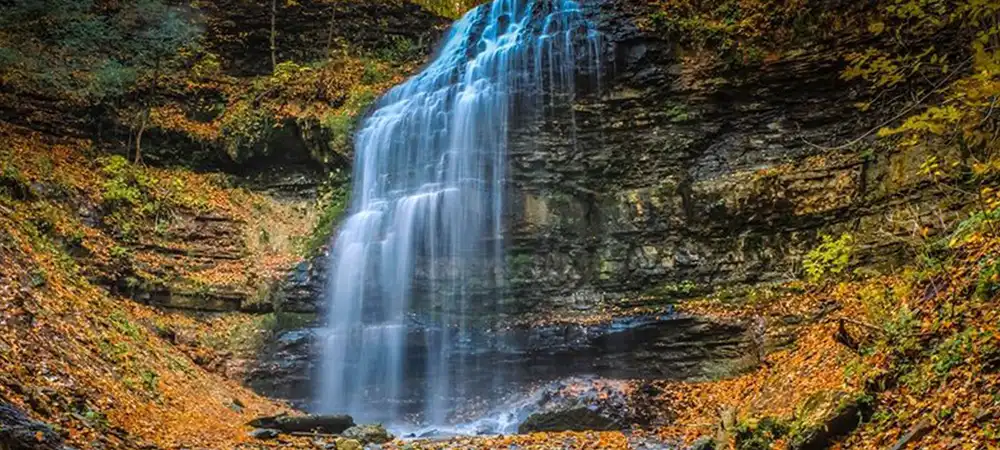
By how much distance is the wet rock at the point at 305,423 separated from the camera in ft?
30.0

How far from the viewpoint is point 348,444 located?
8.05m

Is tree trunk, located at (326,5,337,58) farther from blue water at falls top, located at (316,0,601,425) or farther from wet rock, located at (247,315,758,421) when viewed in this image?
wet rock, located at (247,315,758,421)

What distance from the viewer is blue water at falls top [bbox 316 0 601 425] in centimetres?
1351

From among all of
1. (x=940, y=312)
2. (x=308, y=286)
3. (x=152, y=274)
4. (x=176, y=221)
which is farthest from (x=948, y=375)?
(x=176, y=221)

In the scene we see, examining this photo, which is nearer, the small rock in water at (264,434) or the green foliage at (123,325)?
the small rock in water at (264,434)

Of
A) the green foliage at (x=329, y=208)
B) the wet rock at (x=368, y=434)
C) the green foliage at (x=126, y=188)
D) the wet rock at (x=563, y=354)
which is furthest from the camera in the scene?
the green foliage at (x=329, y=208)

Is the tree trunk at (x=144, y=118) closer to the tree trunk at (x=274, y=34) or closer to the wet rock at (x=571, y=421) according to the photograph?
the tree trunk at (x=274, y=34)

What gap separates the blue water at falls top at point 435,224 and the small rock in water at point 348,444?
4.72 meters

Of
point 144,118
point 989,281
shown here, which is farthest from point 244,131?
point 989,281

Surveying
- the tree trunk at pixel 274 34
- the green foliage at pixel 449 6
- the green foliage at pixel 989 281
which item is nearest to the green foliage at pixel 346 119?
the tree trunk at pixel 274 34

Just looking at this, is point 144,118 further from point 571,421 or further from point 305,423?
point 571,421

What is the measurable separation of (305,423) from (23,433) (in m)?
4.51

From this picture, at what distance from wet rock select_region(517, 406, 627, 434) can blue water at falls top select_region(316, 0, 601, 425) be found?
323 centimetres

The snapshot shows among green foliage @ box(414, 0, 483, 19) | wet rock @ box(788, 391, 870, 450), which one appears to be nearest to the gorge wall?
wet rock @ box(788, 391, 870, 450)
